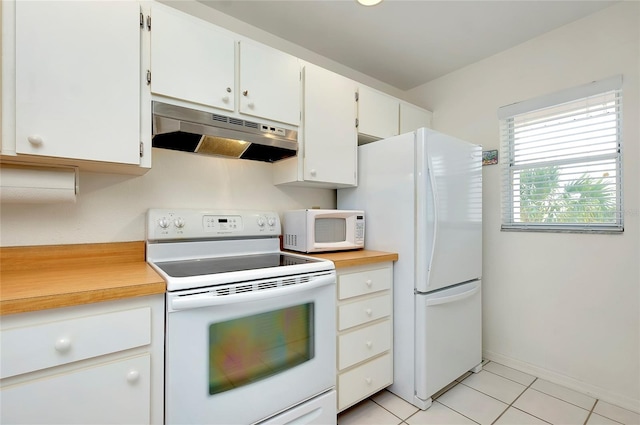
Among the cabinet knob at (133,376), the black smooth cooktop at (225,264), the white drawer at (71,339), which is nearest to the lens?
the white drawer at (71,339)

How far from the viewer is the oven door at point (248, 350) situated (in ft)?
3.50

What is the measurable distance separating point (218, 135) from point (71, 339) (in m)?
1.04

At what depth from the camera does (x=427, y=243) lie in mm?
1756

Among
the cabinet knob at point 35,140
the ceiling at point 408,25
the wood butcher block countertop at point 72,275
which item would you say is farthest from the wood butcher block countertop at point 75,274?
the ceiling at point 408,25

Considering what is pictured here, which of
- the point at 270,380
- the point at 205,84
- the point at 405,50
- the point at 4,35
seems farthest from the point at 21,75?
the point at 405,50

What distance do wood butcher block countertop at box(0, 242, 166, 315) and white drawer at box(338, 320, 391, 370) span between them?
101 centimetres

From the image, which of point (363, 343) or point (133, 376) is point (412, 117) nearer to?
point (363, 343)

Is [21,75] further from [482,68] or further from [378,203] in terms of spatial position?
[482,68]

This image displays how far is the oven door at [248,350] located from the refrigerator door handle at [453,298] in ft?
2.24

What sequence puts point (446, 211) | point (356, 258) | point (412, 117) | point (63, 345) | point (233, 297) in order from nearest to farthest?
point (63, 345) < point (233, 297) < point (356, 258) < point (446, 211) < point (412, 117)

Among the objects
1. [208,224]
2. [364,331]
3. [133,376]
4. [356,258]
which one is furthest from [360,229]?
[133,376]

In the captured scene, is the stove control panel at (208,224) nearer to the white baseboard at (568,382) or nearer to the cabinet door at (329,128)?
the cabinet door at (329,128)

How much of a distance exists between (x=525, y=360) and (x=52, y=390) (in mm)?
2735

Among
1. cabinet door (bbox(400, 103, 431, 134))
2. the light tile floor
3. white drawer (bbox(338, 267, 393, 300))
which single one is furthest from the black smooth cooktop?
cabinet door (bbox(400, 103, 431, 134))
